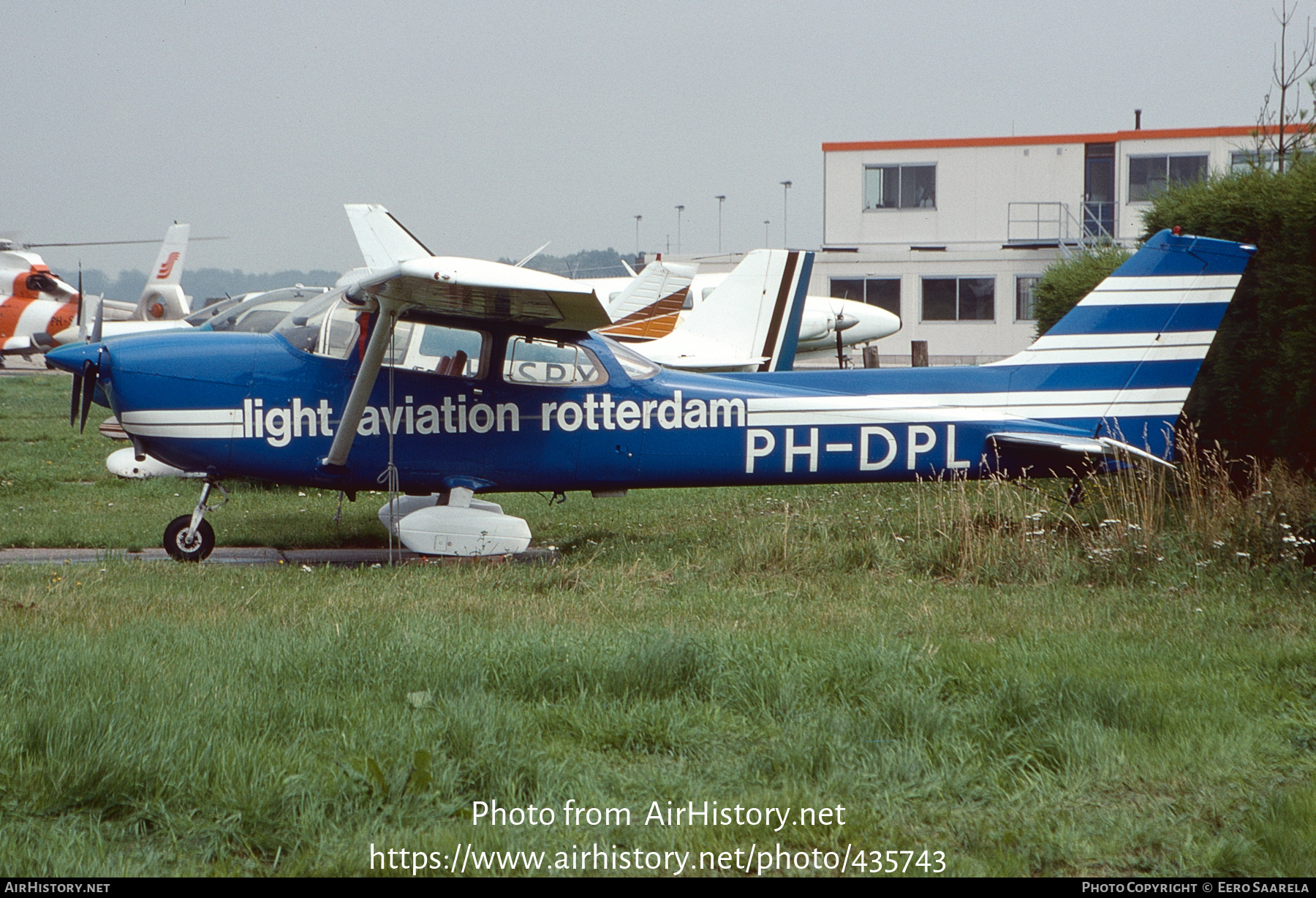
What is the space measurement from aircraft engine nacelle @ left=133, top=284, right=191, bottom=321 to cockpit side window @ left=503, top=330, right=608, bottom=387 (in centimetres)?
2074

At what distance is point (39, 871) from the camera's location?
265 cm

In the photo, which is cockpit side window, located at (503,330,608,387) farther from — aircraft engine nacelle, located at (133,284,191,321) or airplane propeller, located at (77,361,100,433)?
aircraft engine nacelle, located at (133,284,191,321)

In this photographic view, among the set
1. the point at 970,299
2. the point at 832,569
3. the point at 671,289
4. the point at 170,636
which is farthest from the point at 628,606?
the point at 970,299

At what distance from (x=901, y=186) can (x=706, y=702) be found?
32690 millimetres

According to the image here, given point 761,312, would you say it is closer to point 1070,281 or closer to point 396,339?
point 1070,281

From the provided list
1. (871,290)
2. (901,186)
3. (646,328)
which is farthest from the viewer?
(901,186)

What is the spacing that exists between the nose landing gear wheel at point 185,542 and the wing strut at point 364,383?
947mm

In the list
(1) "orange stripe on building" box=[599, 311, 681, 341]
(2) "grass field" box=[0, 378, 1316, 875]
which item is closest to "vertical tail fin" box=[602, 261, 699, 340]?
(1) "orange stripe on building" box=[599, 311, 681, 341]

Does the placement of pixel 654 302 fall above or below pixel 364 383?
above

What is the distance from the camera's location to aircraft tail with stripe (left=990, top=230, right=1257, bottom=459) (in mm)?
7883

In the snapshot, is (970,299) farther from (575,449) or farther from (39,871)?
(39,871)

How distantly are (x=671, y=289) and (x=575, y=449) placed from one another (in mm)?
7814

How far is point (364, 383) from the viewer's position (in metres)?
7.44

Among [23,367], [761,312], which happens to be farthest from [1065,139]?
[23,367]
